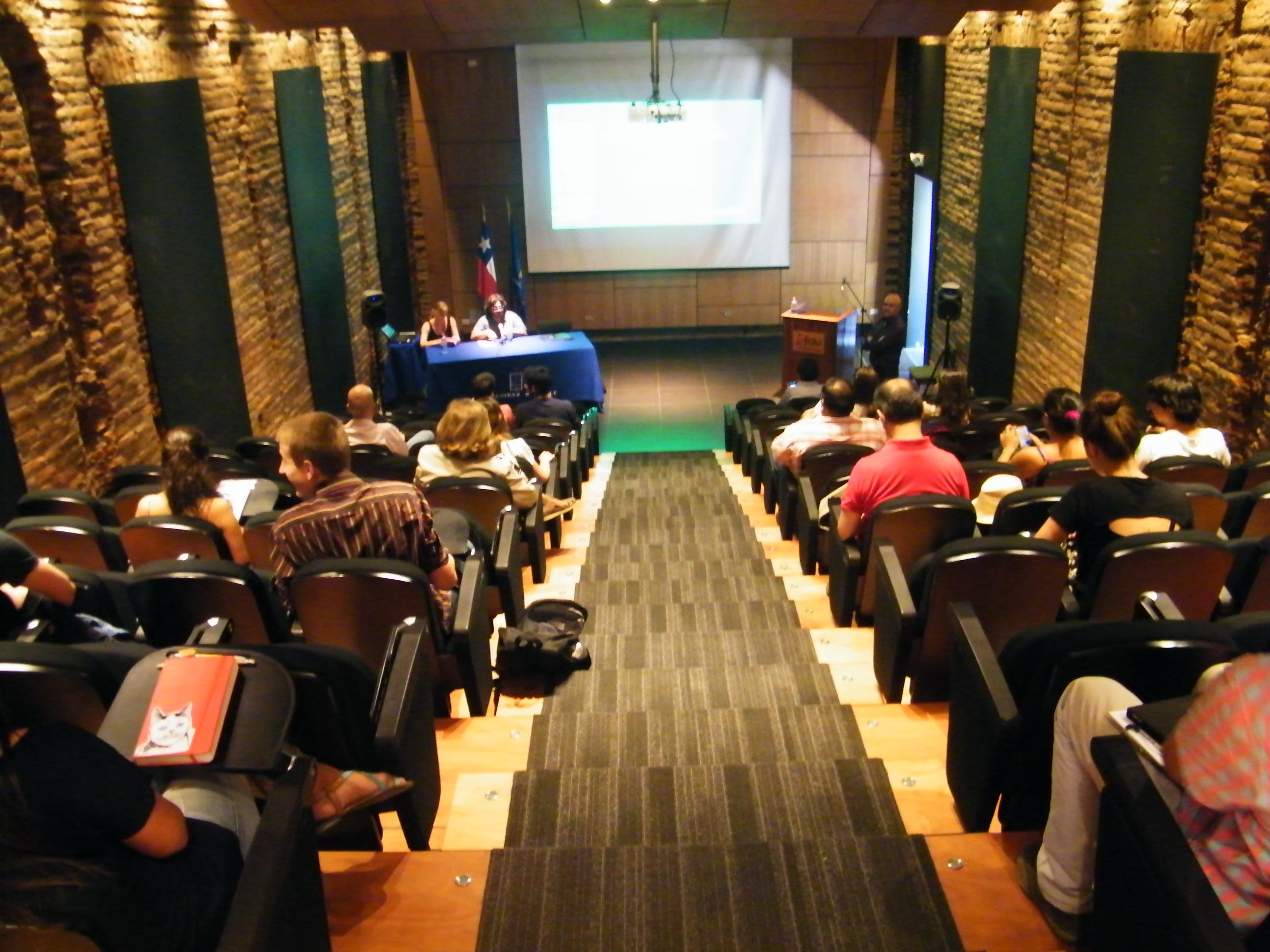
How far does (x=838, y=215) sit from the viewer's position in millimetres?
12859

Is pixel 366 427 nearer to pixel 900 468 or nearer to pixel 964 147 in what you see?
pixel 900 468

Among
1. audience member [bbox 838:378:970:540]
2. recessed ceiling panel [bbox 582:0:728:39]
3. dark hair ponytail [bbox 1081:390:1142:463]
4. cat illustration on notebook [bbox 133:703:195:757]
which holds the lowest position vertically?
audience member [bbox 838:378:970:540]

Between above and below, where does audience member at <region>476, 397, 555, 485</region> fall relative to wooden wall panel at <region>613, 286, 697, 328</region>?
above

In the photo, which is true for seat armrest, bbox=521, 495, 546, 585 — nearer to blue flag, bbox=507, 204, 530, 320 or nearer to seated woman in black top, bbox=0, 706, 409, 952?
seated woman in black top, bbox=0, 706, 409, 952

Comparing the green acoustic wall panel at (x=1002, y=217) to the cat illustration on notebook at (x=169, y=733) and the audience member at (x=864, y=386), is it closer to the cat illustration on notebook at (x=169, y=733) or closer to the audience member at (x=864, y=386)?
the audience member at (x=864, y=386)

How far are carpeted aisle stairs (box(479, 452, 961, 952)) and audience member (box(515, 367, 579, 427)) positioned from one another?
3265 millimetres

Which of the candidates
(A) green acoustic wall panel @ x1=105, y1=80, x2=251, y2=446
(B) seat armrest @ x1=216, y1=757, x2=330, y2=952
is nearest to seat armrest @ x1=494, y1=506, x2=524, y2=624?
(B) seat armrest @ x1=216, y1=757, x2=330, y2=952

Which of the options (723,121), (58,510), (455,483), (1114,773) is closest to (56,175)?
(58,510)

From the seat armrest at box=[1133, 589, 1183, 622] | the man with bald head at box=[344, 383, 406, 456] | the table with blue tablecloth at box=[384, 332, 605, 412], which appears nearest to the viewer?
the seat armrest at box=[1133, 589, 1183, 622]

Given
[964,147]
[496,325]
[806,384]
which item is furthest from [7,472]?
[964,147]

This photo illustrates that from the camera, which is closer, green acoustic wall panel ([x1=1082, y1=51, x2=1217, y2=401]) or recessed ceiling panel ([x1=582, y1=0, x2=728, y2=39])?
green acoustic wall panel ([x1=1082, y1=51, x2=1217, y2=401])

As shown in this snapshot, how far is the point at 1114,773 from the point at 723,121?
1138 centimetres

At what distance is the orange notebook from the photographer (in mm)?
1862

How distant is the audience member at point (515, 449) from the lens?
5.15 m
